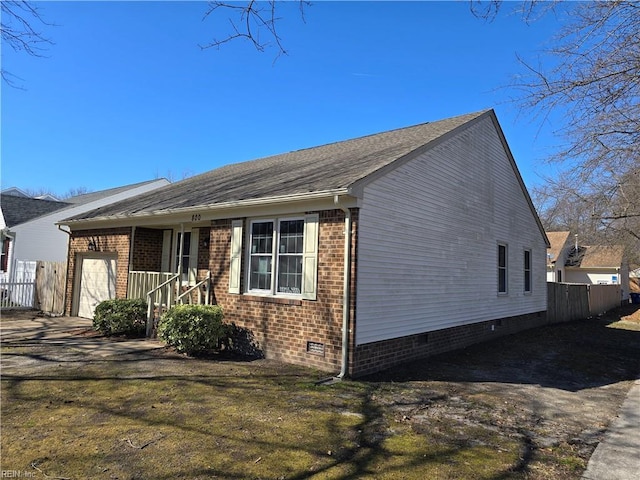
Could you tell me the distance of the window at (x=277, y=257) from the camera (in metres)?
8.36

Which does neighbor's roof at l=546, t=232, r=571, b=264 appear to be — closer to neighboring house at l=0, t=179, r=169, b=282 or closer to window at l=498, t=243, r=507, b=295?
window at l=498, t=243, r=507, b=295

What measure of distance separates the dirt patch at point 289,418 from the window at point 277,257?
5.08ft

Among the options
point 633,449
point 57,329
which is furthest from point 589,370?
point 57,329

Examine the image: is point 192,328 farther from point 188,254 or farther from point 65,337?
point 188,254

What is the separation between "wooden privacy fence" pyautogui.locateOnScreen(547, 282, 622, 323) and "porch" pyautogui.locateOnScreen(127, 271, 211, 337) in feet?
47.8

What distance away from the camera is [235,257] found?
9.66 meters

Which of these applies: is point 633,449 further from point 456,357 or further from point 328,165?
point 328,165

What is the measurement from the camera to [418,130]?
1286 cm

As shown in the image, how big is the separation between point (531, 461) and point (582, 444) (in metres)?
1.07

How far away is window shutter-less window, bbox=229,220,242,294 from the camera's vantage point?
9555 millimetres

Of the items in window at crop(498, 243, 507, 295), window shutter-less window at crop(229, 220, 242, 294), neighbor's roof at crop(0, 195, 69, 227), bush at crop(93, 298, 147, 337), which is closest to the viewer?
window shutter-less window at crop(229, 220, 242, 294)

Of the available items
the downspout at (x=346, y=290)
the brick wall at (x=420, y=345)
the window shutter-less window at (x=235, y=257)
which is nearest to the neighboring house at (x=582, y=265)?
the brick wall at (x=420, y=345)

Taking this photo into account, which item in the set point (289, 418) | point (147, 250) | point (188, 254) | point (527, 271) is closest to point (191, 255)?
point (188, 254)

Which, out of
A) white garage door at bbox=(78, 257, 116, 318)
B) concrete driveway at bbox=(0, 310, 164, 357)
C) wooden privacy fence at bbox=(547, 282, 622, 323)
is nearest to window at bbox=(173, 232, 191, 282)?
white garage door at bbox=(78, 257, 116, 318)
